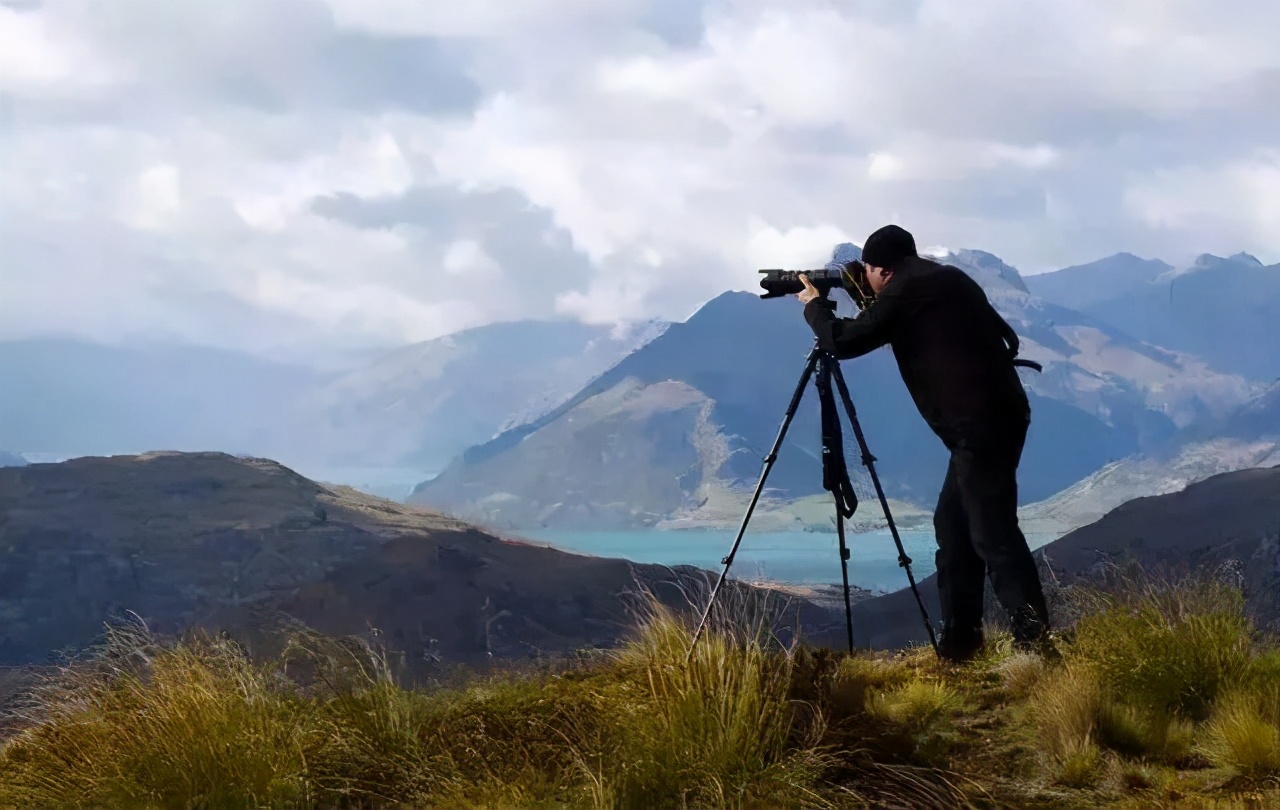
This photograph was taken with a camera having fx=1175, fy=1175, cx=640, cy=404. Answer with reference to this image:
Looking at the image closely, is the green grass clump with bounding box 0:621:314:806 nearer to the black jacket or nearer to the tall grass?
the tall grass

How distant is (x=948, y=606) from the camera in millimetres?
7188

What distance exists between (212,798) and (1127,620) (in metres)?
4.49

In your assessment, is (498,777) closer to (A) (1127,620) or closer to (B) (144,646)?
(B) (144,646)

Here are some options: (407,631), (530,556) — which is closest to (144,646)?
(407,631)

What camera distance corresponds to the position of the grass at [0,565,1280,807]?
14.9 feet

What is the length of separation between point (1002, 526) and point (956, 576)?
2.08ft

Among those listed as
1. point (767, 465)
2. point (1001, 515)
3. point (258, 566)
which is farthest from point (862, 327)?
point (258, 566)

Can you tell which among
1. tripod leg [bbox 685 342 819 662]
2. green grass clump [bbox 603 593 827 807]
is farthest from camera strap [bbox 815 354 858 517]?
green grass clump [bbox 603 593 827 807]

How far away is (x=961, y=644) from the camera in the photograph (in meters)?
7.26

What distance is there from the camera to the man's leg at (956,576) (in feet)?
22.6

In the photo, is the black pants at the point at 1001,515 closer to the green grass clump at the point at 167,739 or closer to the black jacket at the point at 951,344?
the black jacket at the point at 951,344

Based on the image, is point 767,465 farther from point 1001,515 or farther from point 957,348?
point 1001,515

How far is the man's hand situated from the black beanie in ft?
1.13

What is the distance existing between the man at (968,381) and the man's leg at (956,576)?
19cm
